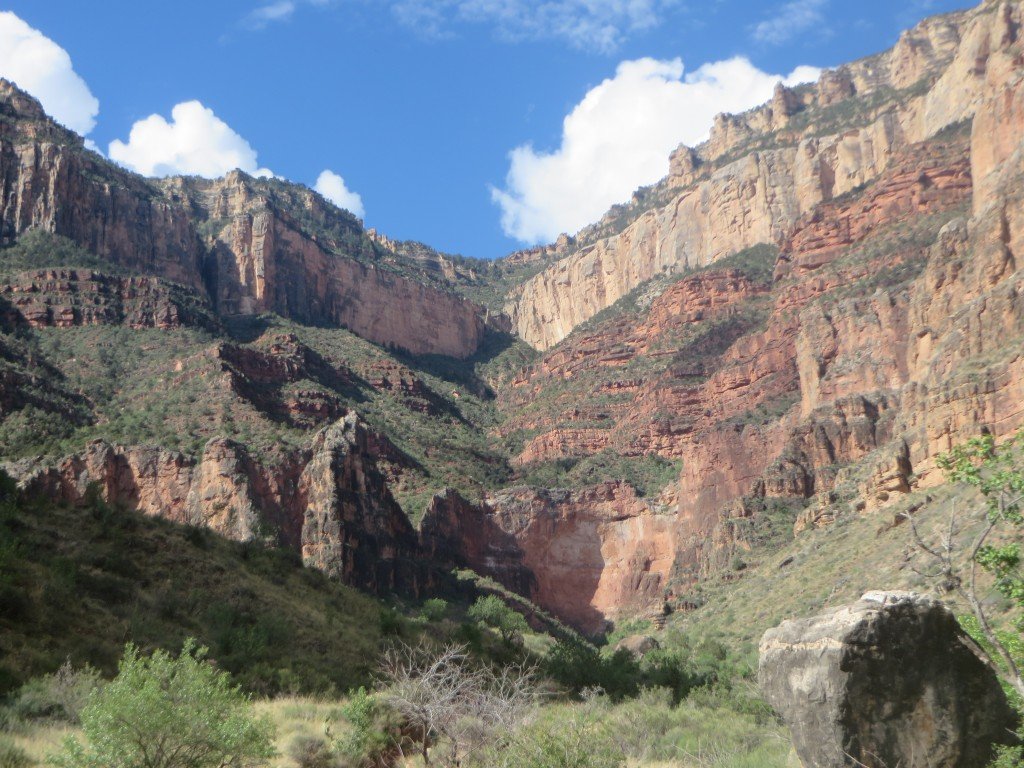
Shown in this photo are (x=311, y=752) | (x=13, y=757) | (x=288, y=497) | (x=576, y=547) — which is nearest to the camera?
(x=13, y=757)

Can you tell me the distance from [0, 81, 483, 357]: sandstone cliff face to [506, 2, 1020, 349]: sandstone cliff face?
1911 centimetres

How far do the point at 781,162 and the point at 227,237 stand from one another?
75.2 metres

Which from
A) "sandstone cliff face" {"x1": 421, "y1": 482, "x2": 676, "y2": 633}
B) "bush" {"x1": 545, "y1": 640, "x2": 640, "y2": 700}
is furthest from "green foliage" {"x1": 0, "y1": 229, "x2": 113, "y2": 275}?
"bush" {"x1": 545, "y1": 640, "x2": 640, "y2": 700}

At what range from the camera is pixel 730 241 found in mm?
118250

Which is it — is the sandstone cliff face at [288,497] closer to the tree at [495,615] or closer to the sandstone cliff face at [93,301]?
the tree at [495,615]

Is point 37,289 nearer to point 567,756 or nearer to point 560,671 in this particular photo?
point 560,671

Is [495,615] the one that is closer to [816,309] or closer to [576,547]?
[576,547]

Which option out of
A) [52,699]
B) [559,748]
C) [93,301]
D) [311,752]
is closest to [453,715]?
[311,752]

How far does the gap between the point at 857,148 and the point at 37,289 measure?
9287cm

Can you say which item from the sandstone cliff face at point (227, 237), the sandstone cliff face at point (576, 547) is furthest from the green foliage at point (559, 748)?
the sandstone cliff face at point (227, 237)

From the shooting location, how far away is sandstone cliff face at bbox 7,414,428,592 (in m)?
52.6

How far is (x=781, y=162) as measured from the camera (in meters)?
118

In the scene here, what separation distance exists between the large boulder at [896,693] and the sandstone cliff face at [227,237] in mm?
97534

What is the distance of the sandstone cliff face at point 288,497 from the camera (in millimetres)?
52594
